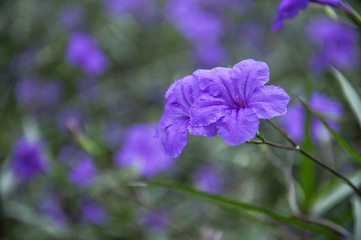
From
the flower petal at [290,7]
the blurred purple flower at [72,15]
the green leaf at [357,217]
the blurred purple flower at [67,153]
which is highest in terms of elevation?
the flower petal at [290,7]

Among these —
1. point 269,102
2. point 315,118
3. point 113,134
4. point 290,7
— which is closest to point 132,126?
point 113,134

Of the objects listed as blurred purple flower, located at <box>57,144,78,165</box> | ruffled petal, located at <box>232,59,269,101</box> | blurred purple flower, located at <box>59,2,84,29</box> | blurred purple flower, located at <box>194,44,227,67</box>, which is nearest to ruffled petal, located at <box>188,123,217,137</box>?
ruffled petal, located at <box>232,59,269,101</box>

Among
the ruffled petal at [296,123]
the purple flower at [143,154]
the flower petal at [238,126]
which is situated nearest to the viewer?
the flower petal at [238,126]

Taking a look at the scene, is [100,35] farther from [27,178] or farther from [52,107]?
[27,178]

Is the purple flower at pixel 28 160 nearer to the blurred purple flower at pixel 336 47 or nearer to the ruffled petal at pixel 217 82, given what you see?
the ruffled petal at pixel 217 82

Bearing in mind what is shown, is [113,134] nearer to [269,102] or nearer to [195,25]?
[195,25]

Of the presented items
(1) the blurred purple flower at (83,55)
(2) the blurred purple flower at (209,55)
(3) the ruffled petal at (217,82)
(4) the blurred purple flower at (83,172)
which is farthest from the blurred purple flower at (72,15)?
(3) the ruffled petal at (217,82)
